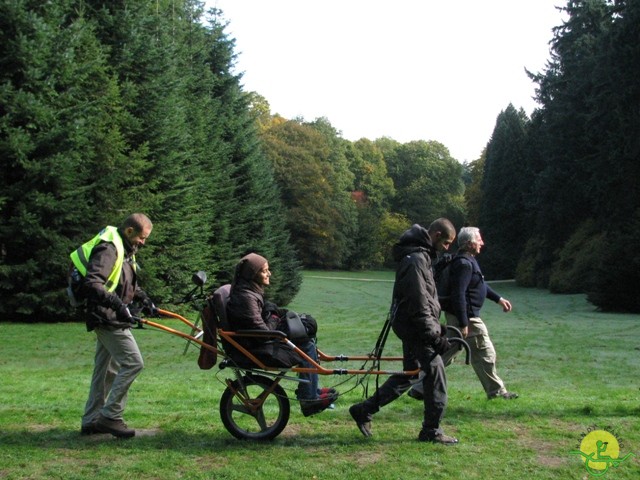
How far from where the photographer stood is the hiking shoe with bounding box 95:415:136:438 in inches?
249

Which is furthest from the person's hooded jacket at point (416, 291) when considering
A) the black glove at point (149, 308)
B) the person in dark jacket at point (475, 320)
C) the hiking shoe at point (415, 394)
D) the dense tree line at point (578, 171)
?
the dense tree line at point (578, 171)

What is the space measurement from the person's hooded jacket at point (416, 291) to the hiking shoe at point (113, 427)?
2535 millimetres

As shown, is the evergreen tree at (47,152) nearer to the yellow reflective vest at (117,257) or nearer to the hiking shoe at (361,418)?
the yellow reflective vest at (117,257)

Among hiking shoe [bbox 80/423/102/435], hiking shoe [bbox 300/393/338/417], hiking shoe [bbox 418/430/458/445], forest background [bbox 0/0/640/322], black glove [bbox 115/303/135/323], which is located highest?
forest background [bbox 0/0/640/322]

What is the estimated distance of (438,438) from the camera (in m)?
6.20

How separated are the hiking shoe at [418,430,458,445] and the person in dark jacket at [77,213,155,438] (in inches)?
100

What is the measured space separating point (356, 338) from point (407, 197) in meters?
81.8

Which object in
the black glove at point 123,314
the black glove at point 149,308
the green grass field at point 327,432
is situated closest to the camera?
the green grass field at point 327,432

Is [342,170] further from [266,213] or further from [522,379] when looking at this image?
[522,379]

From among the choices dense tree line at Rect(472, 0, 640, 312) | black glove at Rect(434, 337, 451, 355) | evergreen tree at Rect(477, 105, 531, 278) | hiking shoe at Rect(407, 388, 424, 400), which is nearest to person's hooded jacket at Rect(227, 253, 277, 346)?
black glove at Rect(434, 337, 451, 355)

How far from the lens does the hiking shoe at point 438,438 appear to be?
20.3ft

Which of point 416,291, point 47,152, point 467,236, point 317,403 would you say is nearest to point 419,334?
point 416,291

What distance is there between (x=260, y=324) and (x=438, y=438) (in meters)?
1.81

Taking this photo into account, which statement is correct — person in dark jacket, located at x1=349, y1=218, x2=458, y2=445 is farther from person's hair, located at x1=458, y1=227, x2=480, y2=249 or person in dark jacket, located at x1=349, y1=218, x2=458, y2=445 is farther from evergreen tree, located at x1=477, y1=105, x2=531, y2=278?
evergreen tree, located at x1=477, y1=105, x2=531, y2=278
